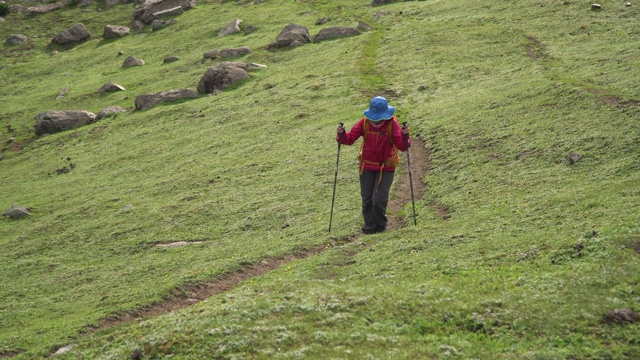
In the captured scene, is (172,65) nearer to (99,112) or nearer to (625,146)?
(99,112)

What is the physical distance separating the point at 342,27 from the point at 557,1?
2113cm

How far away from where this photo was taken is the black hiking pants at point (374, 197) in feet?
76.9

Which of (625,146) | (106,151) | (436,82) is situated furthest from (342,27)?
(625,146)

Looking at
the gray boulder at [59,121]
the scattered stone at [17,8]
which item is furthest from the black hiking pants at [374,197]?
the scattered stone at [17,8]

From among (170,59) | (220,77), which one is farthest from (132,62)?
(220,77)

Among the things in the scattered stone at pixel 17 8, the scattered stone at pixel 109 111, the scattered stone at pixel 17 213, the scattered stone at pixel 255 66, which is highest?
the scattered stone at pixel 17 8

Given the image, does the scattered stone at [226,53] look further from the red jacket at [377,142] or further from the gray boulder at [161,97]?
the red jacket at [377,142]

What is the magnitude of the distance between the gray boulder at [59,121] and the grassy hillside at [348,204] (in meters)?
1.53

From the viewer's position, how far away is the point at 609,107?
31484 mm

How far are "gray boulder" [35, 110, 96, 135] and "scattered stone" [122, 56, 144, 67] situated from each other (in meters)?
18.1

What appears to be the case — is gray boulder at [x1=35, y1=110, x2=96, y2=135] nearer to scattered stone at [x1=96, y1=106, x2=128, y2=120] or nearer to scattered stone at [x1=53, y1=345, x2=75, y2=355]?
scattered stone at [x1=96, y1=106, x2=128, y2=120]

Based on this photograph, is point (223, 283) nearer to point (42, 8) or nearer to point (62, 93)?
point (62, 93)

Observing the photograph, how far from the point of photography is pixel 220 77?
5997cm

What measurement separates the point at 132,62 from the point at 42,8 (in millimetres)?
40109
